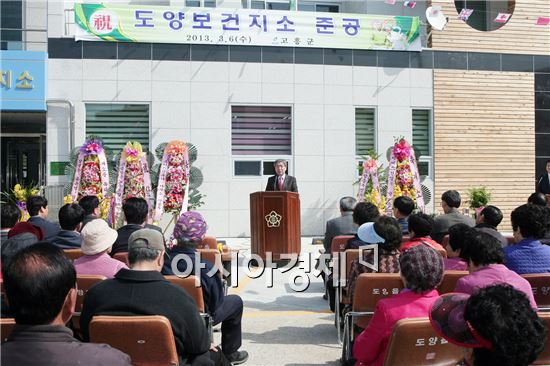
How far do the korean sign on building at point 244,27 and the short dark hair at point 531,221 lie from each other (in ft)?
28.3

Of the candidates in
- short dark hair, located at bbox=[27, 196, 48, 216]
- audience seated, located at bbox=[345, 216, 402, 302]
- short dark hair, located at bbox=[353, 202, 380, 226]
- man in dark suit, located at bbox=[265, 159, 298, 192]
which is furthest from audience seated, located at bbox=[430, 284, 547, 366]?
man in dark suit, located at bbox=[265, 159, 298, 192]

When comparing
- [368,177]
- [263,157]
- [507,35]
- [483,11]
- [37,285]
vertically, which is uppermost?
[483,11]

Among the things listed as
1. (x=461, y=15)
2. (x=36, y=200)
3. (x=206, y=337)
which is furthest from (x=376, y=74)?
(x=206, y=337)

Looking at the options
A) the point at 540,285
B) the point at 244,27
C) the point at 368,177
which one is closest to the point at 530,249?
the point at 540,285

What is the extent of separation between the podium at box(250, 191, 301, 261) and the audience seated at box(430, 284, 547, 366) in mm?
6050

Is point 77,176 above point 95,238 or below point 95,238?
above

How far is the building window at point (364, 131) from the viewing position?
1227 cm

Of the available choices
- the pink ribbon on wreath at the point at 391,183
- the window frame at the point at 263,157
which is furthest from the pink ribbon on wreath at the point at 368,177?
the window frame at the point at 263,157

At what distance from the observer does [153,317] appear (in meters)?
2.30

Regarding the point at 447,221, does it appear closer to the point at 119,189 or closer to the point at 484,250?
the point at 484,250

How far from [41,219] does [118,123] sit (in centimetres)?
654

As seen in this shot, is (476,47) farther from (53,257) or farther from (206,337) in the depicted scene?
(53,257)

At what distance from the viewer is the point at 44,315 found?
1617 mm

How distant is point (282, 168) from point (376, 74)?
16.6 ft
